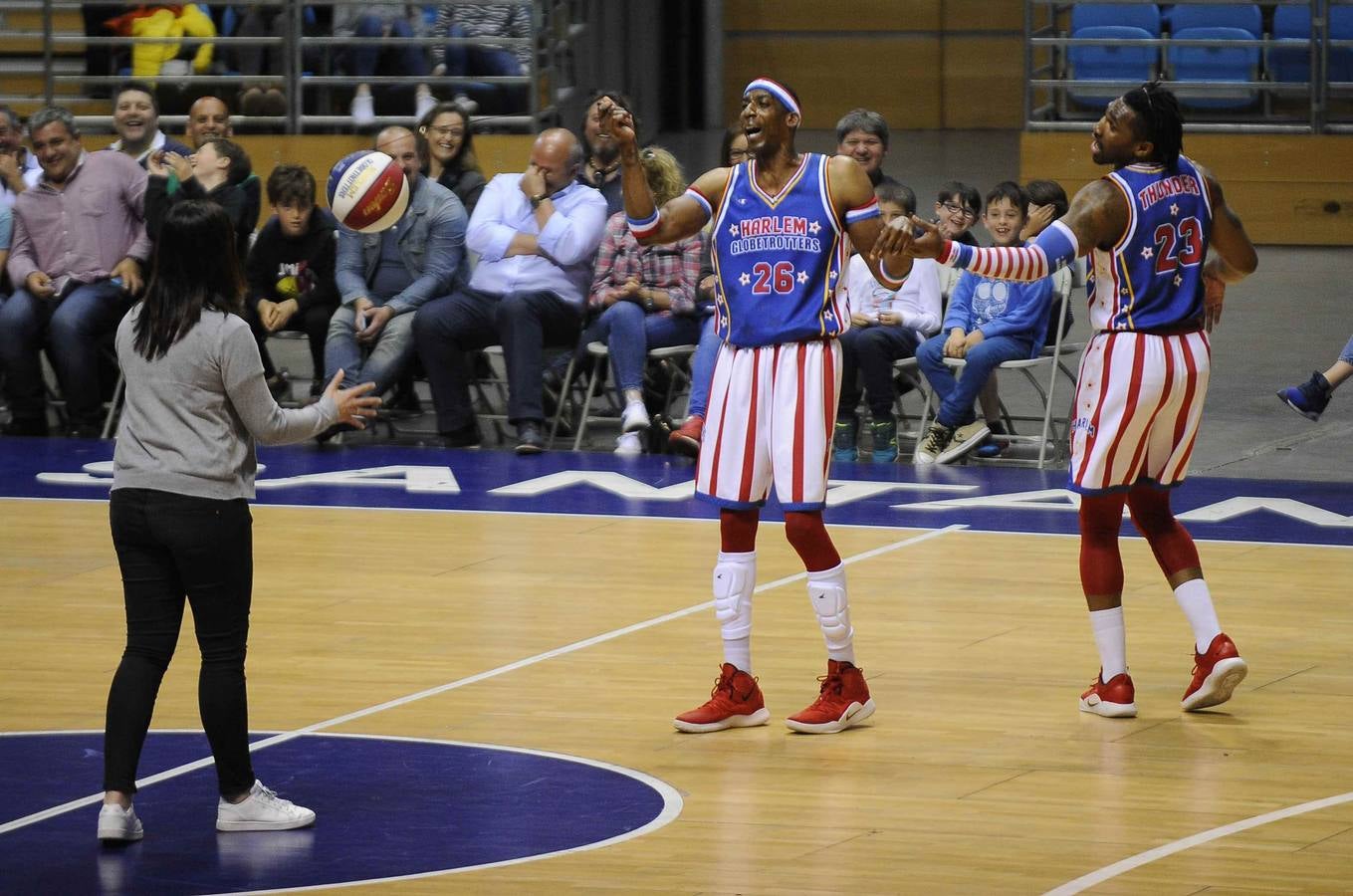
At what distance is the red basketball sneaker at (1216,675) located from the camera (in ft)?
20.9

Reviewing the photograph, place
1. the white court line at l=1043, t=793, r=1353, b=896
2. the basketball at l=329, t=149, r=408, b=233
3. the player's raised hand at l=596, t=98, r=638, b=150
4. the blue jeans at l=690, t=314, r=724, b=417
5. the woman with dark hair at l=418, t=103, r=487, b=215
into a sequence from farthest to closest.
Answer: the woman with dark hair at l=418, t=103, r=487, b=215 < the blue jeans at l=690, t=314, r=724, b=417 < the basketball at l=329, t=149, r=408, b=233 < the player's raised hand at l=596, t=98, r=638, b=150 < the white court line at l=1043, t=793, r=1353, b=896

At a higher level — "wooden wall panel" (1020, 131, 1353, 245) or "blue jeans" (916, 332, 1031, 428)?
"wooden wall panel" (1020, 131, 1353, 245)

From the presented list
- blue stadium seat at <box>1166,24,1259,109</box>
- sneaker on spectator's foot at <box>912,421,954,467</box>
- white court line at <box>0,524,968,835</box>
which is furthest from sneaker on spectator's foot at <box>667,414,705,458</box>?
blue stadium seat at <box>1166,24,1259,109</box>

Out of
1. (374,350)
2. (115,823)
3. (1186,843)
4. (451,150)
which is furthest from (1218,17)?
(115,823)

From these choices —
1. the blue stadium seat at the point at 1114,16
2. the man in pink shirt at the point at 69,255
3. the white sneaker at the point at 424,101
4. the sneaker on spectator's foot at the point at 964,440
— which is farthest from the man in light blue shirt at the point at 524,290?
the blue stadium seat at the point at 1114,16

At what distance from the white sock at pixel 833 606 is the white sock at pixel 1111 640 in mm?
786

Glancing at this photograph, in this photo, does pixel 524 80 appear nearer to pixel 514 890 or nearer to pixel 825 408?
pixel 825 408

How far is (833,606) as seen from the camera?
20.5ft

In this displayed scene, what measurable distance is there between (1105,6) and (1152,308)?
11.7 m

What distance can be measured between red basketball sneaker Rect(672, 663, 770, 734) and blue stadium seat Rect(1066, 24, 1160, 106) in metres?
11.6

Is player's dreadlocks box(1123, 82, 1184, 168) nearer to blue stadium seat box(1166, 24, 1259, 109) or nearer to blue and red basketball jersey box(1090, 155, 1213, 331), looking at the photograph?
blue and red basketball jersey box(1090, 155, 1213, 331)

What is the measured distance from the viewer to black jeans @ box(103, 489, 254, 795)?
5.12 meters

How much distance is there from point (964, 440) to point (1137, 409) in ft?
14.6

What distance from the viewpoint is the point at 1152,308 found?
6.38 m
